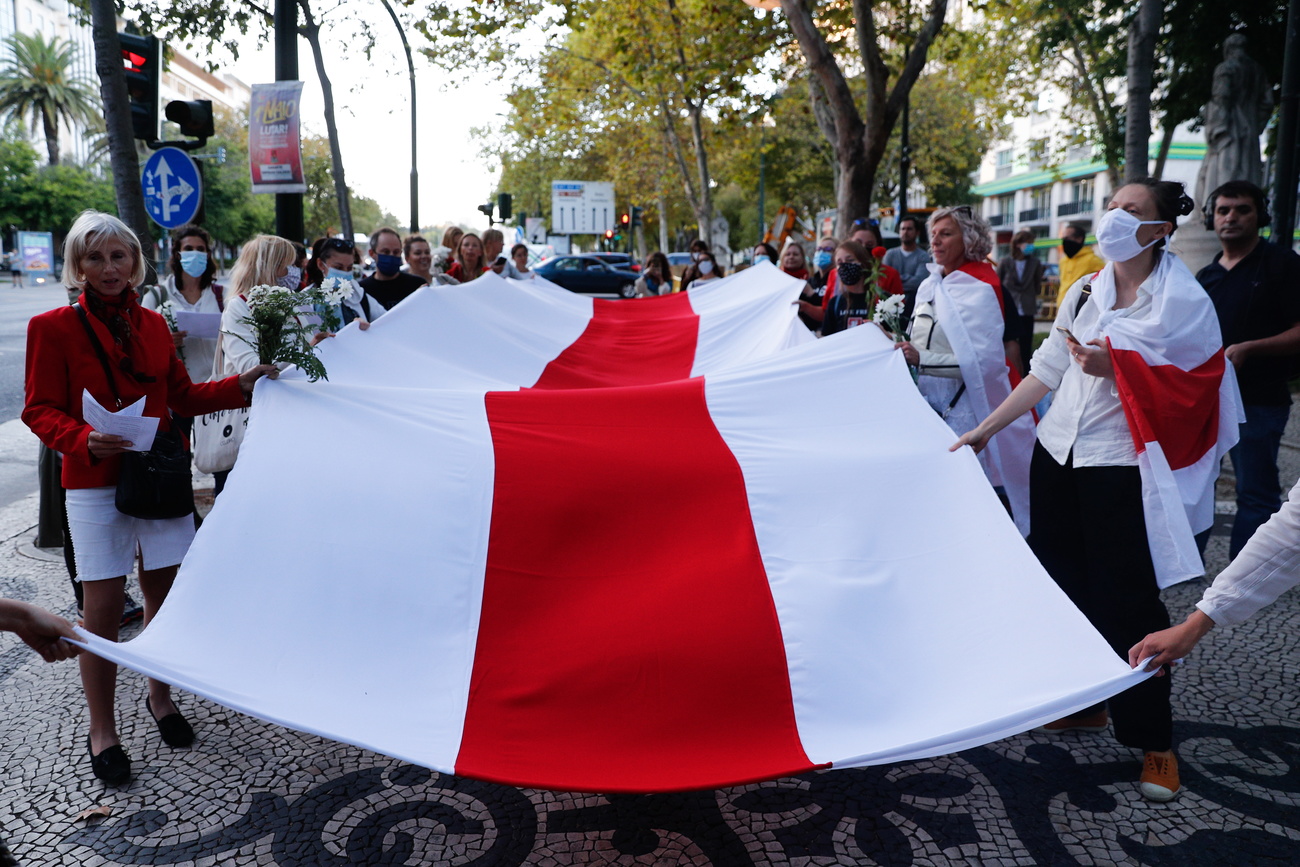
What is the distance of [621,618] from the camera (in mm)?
3107

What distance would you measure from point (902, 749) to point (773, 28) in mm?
15348

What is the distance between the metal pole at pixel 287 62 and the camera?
1020cm

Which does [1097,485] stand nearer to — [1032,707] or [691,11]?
[1032,707]

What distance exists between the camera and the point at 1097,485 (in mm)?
3500

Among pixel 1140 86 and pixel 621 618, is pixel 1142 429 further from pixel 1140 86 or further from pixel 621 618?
pixel 1140 86

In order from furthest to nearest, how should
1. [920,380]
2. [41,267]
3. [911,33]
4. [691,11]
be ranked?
[41,267] < [691,11] < [911,33] < [920,380]

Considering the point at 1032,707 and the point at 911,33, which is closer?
the point at 1032,707

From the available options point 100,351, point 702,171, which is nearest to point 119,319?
point 100,351

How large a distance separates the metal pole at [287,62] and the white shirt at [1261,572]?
31.1ft

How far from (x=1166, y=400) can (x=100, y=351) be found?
3.60 metres

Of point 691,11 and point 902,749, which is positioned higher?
point 691,11

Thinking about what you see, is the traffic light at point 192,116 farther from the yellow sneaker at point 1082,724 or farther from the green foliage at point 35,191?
the green foliage at point 35,191

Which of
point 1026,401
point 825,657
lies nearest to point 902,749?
point 825,657

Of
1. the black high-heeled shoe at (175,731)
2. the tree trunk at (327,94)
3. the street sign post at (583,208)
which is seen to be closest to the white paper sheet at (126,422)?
the black high-heeled shoe at (175,731)
